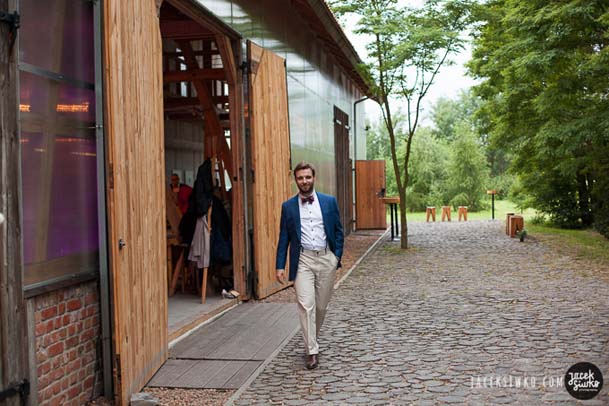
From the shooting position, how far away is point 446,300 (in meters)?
9.57

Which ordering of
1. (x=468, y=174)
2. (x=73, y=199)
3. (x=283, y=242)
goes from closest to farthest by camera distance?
(x=73, y=199)
(x=283, y=242)
(x=468, y=174)

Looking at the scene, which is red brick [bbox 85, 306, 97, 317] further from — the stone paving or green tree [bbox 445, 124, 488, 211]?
green tree [bbox 445, 124, 488, 211]

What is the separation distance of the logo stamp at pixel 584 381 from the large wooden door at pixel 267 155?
492 cm

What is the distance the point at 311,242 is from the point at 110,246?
182 cm

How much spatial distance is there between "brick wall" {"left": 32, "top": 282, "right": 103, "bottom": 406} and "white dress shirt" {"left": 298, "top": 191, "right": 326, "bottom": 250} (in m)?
1.81

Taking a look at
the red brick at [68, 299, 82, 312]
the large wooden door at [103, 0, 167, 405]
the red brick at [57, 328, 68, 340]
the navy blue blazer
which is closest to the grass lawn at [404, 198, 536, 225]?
the navy blue blazer

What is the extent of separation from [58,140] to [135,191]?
79cm

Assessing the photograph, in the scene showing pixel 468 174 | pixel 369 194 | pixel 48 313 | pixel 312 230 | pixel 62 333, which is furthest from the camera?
pixel 468 174

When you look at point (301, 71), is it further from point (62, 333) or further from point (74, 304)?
point (62, 333)

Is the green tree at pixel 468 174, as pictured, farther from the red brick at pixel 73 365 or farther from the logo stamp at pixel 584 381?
the red brick at pixel 73 365

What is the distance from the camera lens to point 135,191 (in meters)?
5.87

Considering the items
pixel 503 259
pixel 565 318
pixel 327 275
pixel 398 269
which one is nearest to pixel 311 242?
pixel 327 275

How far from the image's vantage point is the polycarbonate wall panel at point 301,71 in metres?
10.4

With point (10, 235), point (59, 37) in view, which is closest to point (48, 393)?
point (10, 235)
